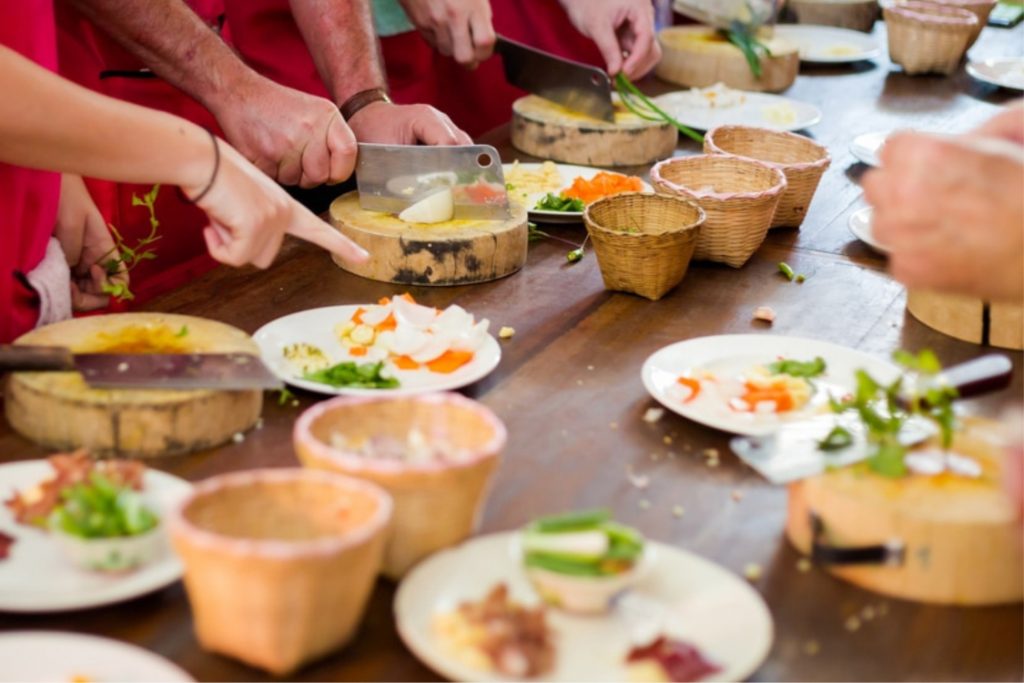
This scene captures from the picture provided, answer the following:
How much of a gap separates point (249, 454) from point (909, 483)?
34.4 inches

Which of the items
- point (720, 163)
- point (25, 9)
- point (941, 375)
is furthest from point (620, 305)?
point (25, 9)

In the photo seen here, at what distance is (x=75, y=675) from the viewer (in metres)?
1.23

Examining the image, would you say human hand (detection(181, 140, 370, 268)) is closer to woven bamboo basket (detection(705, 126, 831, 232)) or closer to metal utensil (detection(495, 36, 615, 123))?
woven bamboo basket (detection(705, 126, 831, 232))

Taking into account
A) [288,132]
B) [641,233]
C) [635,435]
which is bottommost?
[635,435]

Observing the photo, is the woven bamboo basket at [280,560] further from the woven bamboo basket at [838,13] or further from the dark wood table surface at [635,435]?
the woven bamboo basket at [838,13]

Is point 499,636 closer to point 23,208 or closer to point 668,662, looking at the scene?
point 668,662

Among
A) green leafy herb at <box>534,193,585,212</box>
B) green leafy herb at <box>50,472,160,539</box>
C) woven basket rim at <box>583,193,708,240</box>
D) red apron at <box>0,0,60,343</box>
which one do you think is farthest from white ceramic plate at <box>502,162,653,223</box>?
green leafy herb at <box>50,472,160,539</box>

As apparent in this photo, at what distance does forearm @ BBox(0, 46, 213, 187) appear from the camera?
1.77 meters

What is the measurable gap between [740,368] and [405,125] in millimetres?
1154

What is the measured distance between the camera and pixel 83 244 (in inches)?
98.4

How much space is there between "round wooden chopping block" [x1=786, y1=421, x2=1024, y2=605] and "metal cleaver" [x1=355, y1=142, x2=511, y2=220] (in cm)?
122

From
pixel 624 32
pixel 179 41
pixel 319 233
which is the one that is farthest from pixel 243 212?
pixel 624 32

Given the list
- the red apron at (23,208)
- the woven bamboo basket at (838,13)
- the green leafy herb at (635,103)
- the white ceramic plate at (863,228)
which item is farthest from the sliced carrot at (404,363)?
the woven bamboo basket at (838,13)

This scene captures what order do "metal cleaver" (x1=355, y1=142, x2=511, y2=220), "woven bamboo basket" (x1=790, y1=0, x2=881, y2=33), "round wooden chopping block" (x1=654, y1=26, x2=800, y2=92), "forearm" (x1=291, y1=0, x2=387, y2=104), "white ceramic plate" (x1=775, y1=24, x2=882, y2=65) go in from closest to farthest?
"metal cleaver" (x1=355, y1=142, x2=511, y2=220) < "forearm" (x1=291, y1=0, x2=387, y2=104) < "round wooden chopping block" (x1=654, y1=26, x2=800, y2=92) < "white ceramic plate" (x1=775, y1=24, x2=882, y2=65) < "woven bamboo basket" (x1=790, y1=0, x2=881, y2=33)
